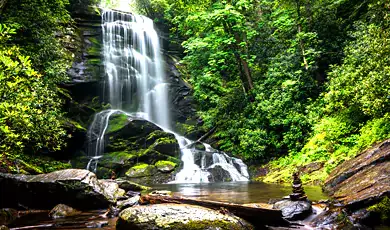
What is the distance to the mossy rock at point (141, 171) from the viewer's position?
18.3 m

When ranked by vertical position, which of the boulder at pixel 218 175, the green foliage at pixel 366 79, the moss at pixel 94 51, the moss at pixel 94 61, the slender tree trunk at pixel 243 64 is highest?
the moss at pixel 94 51

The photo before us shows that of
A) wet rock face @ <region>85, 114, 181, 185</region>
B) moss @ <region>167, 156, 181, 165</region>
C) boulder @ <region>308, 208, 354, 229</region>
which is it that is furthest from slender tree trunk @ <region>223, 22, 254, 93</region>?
boulder @ <region>308, 208, 354, 229</region>

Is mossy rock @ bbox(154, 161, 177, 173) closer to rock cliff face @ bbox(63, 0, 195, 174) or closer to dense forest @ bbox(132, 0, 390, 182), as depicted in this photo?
rock cliff face @ bbox(63, 0, 195, 174)

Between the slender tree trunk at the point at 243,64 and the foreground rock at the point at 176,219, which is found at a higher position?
the slender tree trunk at the point at 243,64

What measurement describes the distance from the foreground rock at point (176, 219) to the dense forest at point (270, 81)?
14.9 ft

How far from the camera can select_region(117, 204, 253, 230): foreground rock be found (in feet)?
15.3

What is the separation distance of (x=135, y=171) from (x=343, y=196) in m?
13.9

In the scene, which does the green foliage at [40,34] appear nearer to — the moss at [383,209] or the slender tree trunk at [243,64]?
the slender tree trunk at [243,64]

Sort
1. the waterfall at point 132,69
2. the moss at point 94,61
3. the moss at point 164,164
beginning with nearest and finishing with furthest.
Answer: the moss at point 164,164 → the moss at point 94,61 → the waterfall at point 132,69

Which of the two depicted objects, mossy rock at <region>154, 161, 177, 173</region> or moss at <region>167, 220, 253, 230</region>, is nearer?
moss at <region>167, 220, 253, 230</region>

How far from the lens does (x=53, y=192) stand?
8375mm

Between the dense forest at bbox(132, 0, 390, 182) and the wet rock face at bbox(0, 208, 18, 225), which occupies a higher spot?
the dense forest at bbox(132, 0, 390, 182)

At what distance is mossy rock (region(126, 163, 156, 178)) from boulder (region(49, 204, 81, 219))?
1009 centimetres

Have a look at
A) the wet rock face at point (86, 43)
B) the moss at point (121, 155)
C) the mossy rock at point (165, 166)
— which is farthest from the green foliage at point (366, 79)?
the wet rock face at point (86, 43)
